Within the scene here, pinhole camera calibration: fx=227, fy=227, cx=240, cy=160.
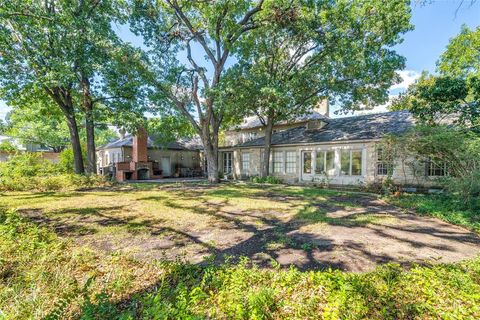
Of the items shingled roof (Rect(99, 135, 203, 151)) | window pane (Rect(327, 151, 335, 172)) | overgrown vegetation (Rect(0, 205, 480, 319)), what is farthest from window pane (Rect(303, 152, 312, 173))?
shingled roof (Rect(99, 135, 203, 151))

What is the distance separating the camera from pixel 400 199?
9031 mm

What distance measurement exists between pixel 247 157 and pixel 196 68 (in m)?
7.42

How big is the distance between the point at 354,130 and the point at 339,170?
269 cm

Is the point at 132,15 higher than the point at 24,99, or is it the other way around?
the point at 132,15

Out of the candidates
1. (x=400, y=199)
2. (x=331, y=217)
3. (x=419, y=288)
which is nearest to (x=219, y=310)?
(x=419, y=288)

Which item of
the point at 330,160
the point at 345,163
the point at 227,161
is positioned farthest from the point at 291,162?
the point at 227,161

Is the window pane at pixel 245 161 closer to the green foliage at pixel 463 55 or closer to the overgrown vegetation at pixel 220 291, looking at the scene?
the overgrown vegetation at pixel 220 291

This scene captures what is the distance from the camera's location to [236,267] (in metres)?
3.31

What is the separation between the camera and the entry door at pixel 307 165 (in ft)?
47.7

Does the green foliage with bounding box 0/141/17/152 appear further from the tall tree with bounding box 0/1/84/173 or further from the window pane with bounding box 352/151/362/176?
the window pane with bounding box 352/151/362/176

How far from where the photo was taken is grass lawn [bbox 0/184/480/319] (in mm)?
2438

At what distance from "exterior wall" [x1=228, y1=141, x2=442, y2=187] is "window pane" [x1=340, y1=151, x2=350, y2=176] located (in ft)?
0.53

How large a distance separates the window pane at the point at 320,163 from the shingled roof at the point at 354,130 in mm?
849

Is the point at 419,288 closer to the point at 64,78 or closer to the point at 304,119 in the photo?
the point at 64,78
